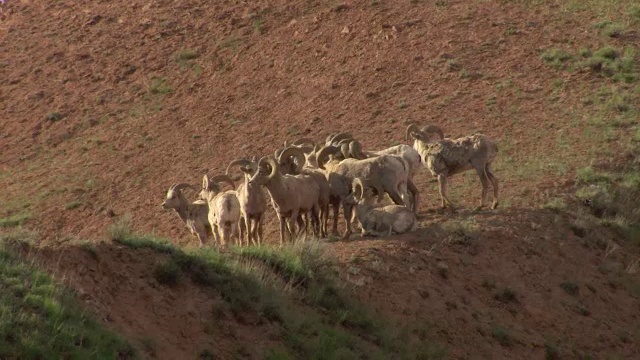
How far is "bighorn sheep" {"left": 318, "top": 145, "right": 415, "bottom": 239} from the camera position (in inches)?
967

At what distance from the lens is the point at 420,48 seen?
38625 mm

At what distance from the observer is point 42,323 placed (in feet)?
51.7

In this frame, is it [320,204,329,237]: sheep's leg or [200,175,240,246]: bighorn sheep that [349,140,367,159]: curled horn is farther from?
[200,175,240,246]: bighorn sheep

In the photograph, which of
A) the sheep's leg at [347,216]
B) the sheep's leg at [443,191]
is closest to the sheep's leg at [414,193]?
the sheep's leg at [443,191]

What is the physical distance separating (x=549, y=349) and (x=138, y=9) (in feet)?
86.0

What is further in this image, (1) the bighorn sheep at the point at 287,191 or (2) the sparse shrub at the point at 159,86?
(2) the sparse shrub at the point at 159,86

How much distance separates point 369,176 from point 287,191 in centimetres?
170

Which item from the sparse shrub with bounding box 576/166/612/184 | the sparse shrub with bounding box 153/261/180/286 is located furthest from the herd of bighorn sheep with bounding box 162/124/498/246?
the sparse shrub with bounding box 153/261/180/286

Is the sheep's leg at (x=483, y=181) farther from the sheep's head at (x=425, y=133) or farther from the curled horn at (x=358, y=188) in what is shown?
the curled horn at (x=358, y=188)

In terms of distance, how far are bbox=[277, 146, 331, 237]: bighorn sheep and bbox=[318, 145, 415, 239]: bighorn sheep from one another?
0.14m

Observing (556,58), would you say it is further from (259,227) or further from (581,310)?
(259,227)

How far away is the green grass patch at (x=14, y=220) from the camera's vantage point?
31906 mm

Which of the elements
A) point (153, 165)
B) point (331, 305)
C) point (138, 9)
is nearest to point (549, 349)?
point (331, 305)

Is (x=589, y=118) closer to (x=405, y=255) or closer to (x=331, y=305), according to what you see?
(x=405, y=255)
